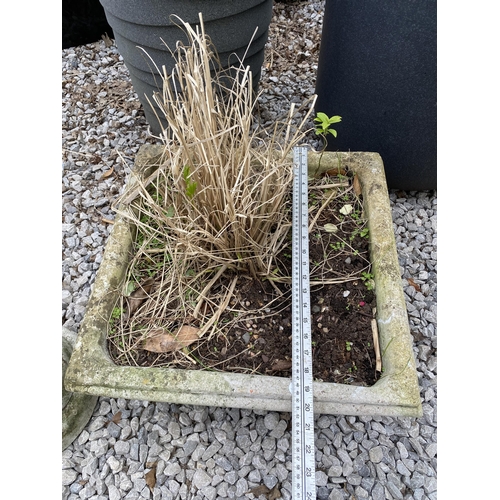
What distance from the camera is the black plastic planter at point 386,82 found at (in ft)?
4.05

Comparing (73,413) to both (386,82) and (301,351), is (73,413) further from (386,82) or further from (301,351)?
(386,82)

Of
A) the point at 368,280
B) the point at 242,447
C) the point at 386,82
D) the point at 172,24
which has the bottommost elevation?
the point at 242,447

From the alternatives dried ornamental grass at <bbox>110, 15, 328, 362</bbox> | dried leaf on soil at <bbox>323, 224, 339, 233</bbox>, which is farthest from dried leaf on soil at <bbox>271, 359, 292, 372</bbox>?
dried leaf on soil at <bbox>323, 224, 339, 233</bbox>

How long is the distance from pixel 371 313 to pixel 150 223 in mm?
603

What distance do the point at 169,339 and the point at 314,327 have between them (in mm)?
335

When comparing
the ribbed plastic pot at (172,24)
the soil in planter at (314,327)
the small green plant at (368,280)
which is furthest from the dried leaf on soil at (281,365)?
the ribbed plastic pot at (172,24)

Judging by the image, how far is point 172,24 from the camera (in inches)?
51.7

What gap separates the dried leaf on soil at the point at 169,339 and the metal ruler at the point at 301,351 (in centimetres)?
24

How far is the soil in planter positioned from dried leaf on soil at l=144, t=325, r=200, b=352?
0.01m

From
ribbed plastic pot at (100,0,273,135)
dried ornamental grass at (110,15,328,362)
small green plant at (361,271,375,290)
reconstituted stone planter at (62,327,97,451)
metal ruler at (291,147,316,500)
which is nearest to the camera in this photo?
metal ruler at (291,147,316,500)

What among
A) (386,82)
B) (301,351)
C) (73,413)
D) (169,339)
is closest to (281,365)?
(301,351)

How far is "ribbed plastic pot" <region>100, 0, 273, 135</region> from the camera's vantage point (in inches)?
50.7

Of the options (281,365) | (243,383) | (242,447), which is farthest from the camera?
(242,447)

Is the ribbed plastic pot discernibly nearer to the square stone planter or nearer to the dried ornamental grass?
the dried ornamental grass
